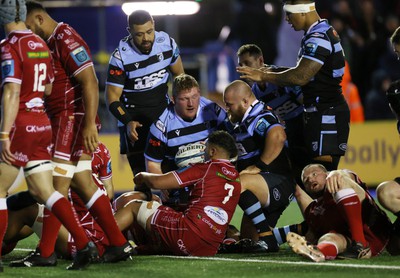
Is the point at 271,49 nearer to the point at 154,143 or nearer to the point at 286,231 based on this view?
the point at 154,143

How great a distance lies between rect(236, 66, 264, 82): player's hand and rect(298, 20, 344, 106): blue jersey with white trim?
39 cm

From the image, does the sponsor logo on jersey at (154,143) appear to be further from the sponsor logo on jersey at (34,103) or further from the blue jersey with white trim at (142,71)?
the sponsor logo on jersey at (34,103)

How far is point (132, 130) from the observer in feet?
28.0

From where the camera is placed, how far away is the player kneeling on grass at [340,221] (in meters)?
6.89

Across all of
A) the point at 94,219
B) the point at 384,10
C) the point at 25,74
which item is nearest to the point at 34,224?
the point at 94,219

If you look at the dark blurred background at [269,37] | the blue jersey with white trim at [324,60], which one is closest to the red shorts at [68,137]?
the blue jersey with white trim at [324,60]

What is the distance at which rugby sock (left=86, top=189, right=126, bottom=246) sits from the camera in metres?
6.96

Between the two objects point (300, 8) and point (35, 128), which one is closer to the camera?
point (35, 128)

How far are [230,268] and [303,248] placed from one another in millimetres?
518

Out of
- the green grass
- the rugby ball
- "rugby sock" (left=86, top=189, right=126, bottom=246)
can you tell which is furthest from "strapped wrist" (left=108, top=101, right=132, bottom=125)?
"rugby sock" (left=86, top=189, right=126, bottom=246)

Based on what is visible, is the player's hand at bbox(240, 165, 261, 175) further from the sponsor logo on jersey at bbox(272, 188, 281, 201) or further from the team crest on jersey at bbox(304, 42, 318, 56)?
the team crest on jersey at bbox(304, 42, 318, 56)

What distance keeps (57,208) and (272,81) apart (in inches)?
97.7

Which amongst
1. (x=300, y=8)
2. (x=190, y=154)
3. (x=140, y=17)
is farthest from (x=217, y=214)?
(x=140, y=17)

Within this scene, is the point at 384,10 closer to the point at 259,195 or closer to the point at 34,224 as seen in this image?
the point at 259,195
